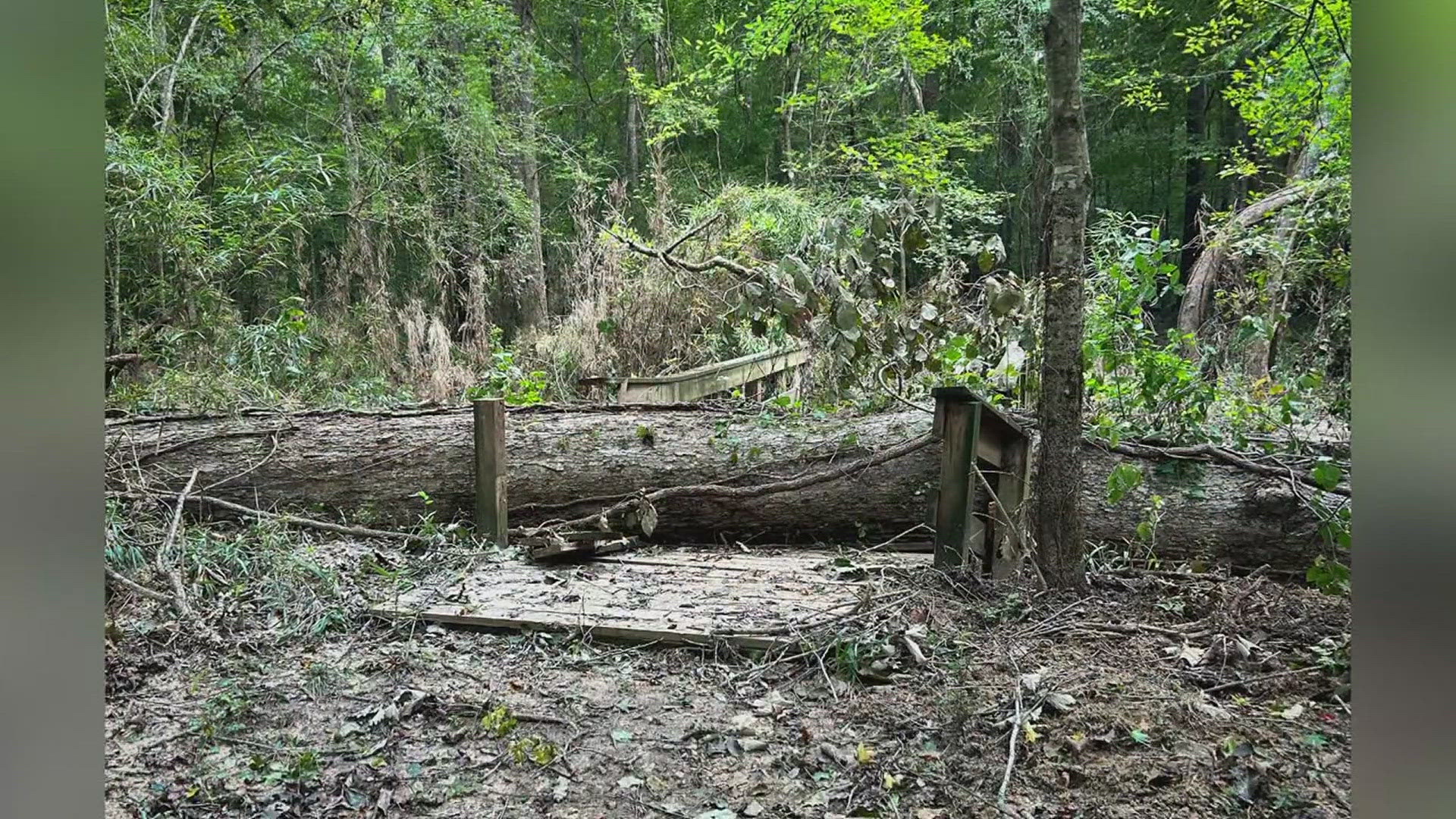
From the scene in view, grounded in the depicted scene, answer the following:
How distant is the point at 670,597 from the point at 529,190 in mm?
8286

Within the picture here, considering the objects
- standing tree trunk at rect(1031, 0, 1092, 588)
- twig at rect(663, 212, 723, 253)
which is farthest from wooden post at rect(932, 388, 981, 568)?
twig at rect(663, 212, 723, 253)

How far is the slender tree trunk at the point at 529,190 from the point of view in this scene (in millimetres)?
9844

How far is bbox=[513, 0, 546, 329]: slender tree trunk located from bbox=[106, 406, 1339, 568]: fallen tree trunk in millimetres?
5063

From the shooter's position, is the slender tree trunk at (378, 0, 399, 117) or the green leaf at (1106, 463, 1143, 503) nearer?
the green leaf at (1106, 463, 1143, 503)

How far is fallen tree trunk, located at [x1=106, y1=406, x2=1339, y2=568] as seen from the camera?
4148 millimetres

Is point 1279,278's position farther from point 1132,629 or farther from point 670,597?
point 670,597

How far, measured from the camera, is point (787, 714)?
2.51 metres

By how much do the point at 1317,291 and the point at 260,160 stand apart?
773cm

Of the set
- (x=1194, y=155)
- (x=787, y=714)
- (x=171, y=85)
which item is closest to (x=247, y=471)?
(x=787, y=714)

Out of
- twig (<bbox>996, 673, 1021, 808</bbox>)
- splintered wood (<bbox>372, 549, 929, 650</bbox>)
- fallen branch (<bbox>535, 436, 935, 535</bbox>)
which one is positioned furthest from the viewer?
fallen branch (<bbox>535, 436, 935, 535</bbox>)

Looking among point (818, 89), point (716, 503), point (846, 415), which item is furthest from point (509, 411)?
point (818, 89)

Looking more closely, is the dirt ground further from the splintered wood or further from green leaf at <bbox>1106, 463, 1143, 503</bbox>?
green leaf at <bbox>1106, 463, 1143, 503</bbox>
